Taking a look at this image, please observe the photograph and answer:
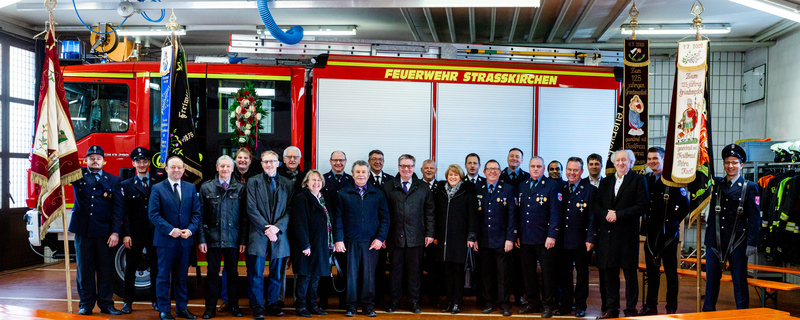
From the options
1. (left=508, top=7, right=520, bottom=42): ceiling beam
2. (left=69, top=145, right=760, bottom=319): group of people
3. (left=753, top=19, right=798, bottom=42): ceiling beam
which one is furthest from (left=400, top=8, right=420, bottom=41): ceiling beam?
(left=753, top=19, right=798, bottom=42): ceiling beam

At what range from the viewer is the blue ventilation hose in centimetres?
715

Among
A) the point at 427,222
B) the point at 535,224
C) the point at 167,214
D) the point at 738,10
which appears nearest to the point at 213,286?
the point at 167,214

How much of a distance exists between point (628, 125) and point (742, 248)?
5.97 ft

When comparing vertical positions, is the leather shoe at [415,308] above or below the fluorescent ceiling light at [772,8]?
below

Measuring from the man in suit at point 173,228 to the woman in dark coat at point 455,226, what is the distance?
2.63m

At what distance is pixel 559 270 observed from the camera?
22.2ft

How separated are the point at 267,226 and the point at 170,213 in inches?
38.7

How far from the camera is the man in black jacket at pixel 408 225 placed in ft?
21.7

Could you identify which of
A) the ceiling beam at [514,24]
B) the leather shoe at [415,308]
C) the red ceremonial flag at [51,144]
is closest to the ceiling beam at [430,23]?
the ceiling beam at [514,24]

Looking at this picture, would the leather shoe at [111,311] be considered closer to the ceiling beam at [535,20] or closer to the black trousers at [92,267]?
the black trousers at [92,267]

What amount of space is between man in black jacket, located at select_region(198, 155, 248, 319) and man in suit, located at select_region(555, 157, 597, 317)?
11.5ft

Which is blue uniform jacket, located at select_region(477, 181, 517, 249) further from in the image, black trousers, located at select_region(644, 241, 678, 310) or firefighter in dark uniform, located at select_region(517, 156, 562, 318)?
black trousers, located at select_region(644, 241, 678, 310)

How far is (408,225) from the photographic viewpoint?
6.62m

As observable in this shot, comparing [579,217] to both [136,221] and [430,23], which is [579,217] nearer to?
[136,221]
